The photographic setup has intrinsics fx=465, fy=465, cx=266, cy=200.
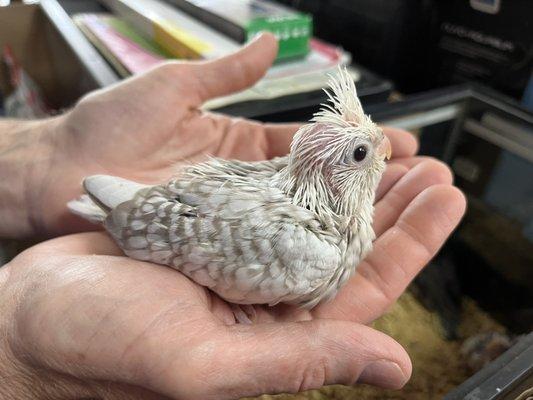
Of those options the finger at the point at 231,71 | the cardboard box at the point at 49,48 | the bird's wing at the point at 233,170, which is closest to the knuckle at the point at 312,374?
the bird's wing at the point at 233,170

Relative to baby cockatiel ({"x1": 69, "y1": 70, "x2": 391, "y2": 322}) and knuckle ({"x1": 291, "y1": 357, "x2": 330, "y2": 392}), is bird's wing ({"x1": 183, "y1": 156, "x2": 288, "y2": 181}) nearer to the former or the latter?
baby cockatiel ({"x1": 69, "y1": 70, "x2": 391, "y2": 322})

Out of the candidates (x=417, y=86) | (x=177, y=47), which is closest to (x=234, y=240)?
(x=177, y=47)

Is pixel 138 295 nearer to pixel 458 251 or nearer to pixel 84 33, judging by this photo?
pixel 458 251

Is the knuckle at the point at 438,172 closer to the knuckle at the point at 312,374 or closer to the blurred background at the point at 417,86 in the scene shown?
the blurred background at the point at 417,86

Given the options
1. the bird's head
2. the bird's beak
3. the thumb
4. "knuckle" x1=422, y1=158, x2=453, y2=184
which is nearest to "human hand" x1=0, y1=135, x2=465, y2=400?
the thumb

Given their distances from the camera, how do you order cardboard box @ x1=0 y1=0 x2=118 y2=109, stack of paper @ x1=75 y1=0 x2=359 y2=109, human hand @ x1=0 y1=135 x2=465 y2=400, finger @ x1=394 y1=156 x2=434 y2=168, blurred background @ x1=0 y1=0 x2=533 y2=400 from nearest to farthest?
1. human hand @ x1=0 y1=135 x2=465 y2=400
2. finger @ x1=394 y1=156 x2=434 y2=168
3. blurred background @ x1=0 y1=0 x2=533 y2=400
4. stack of paper @ x1=75 y1=0 x2=359 y2=109
5. cardboard box @ x1=0 y1=0 x2=118 y2=109

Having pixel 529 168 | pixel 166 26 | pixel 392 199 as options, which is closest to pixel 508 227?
pixel 529 168
